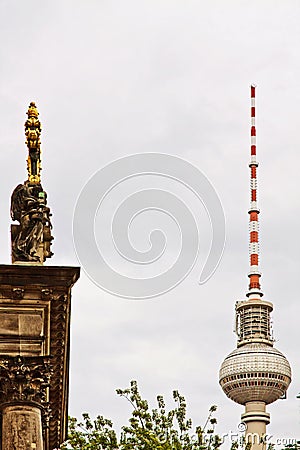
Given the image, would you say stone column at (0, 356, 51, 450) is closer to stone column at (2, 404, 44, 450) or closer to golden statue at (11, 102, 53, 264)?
stone column at (2, 404, 44, 450)

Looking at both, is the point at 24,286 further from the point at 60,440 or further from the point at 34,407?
the point at 60,440

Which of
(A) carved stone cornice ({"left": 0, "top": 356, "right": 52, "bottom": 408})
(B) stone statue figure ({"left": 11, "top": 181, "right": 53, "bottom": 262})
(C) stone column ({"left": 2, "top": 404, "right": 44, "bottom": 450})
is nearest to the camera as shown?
(C) stone column ({"left": 2, "top": 404, "right": 44, "bottom": 450})

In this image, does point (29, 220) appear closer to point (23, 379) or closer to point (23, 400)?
point (23, 379)

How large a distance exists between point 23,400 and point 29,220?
152 inches

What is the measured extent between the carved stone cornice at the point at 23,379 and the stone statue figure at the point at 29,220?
2.11m

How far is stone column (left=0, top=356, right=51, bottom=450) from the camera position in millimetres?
27344

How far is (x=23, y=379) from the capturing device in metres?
27.6

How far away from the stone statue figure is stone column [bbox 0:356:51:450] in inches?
85.9

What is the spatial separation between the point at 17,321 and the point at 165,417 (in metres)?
25.9

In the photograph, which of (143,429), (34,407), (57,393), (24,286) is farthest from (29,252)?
(143,429)

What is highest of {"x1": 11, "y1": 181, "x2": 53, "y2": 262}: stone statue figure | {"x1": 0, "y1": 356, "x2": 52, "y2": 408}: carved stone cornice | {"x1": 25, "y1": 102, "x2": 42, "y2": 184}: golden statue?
{"x1": 25, "y1": 102, "x2": 42, "y2": 184}: golden statue

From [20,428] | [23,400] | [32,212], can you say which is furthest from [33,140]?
[20,428]

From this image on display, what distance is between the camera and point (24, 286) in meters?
28.0

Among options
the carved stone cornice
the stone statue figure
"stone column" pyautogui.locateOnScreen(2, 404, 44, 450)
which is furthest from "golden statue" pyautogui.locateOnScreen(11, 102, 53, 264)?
"stone column" pyautogui.locateOnScreen(2, 404, 44, 450)
